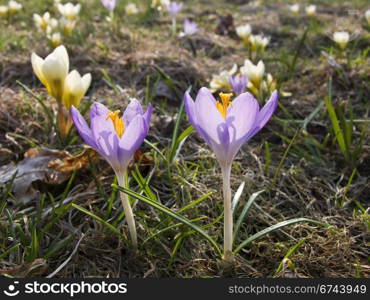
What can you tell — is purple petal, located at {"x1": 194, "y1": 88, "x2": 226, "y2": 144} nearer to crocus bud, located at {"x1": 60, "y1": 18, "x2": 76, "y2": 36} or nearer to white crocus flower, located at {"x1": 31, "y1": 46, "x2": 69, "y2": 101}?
white crocus flower, located at {"x1": 31, "y1": 46, "x2": 69, "y2": 101}

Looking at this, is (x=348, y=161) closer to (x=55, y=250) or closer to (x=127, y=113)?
(x=127, y=113)

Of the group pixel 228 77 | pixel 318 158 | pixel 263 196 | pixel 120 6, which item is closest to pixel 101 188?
pixel 263 196

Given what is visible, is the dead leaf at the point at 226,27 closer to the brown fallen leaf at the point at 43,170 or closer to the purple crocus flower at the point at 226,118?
the brown fallen leaf at the point at 43,170

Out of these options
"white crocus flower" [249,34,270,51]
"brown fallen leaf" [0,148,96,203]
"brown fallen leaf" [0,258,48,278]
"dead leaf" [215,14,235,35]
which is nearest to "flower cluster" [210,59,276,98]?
"white crocus flower" [249,34,270,51]

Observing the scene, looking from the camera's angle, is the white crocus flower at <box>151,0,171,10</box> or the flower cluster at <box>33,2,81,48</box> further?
the white crocus flower at <box>151,0,171,10</box>

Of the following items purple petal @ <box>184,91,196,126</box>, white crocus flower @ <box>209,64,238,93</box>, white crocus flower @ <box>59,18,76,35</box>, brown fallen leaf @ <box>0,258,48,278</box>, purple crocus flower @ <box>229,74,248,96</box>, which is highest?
purple petal @ <box>184,91,196,126</box>

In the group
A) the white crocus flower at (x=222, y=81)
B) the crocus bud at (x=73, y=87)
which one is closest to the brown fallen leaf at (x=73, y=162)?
the crocus bud at (x=73, y=87)

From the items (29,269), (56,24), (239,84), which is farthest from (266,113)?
(56,24)
